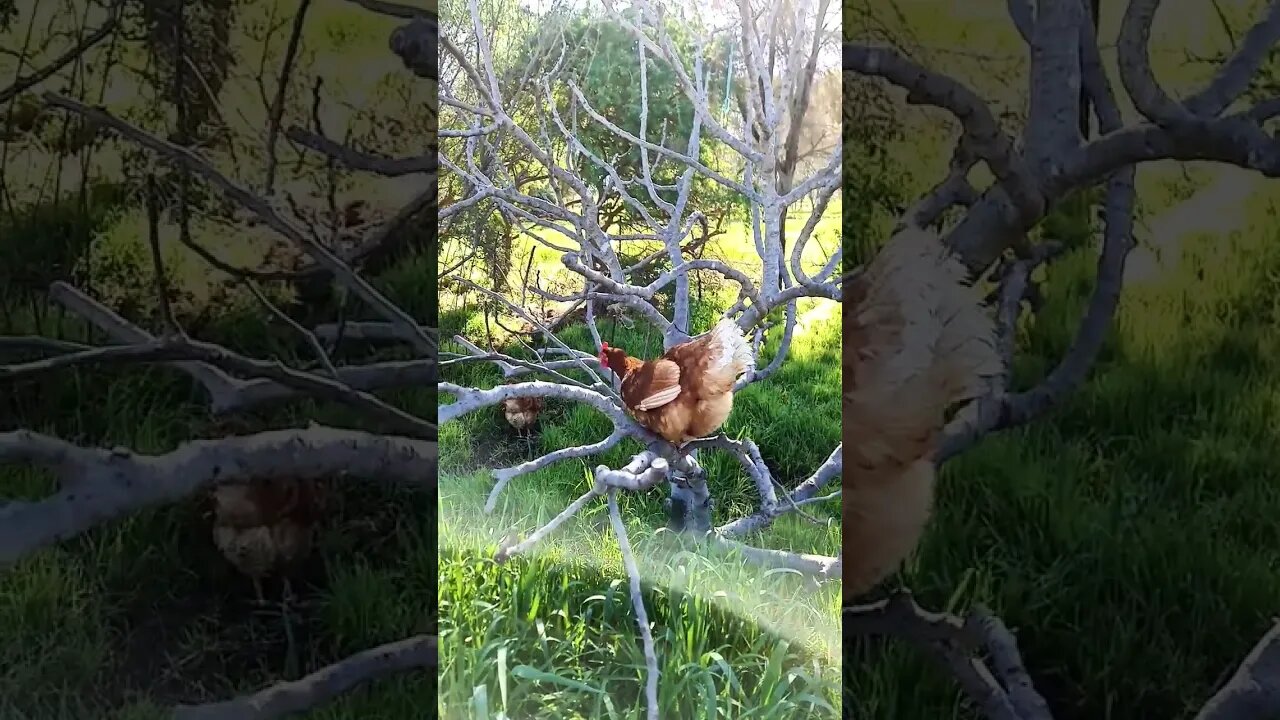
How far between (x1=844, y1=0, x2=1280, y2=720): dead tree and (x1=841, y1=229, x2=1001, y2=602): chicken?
0.12 ft

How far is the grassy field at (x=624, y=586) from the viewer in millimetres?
1391

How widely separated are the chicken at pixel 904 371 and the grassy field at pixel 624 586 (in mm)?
66

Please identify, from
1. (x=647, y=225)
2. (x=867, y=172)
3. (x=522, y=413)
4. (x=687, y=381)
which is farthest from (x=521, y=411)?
(x=867, y=172)

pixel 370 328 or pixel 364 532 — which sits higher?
pixel 370 328

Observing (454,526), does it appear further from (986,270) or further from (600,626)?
(986,270)

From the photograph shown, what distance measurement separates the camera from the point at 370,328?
4.57 feet

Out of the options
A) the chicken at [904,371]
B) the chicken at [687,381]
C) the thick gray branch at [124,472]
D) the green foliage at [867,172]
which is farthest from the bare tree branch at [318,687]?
the green foliage at [867,172]

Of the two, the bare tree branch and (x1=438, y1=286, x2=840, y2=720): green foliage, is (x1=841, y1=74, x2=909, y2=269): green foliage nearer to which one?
(x1=438, y1=286, x2=840, y2=720): green foliage

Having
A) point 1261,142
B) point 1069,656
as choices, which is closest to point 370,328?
point 1069,656

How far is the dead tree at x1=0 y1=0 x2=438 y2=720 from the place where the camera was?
1.35 m

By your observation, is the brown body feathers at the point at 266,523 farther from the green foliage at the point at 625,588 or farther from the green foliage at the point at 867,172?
the green foliage at the point at 867,172

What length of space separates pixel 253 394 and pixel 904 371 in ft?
3.59

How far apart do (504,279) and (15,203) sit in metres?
0.81

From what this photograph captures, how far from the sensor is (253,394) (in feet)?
4.53
